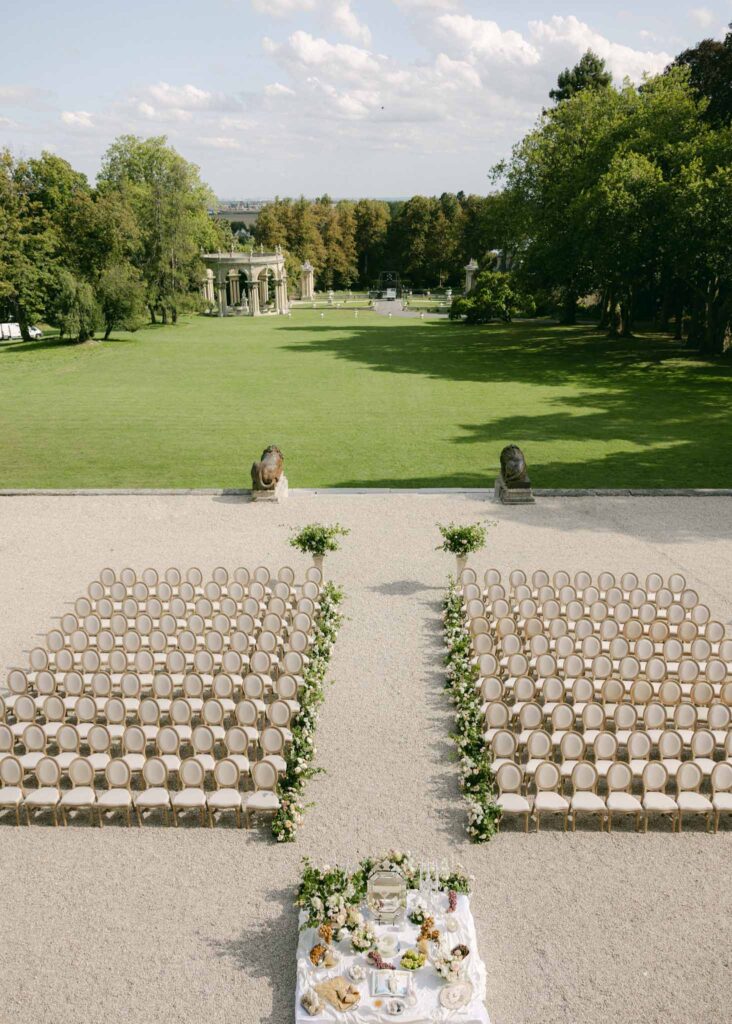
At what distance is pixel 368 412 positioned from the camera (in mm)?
37000

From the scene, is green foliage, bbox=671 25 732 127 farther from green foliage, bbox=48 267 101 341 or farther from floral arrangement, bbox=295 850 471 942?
floral arrangement, bbox=295 850 471 942

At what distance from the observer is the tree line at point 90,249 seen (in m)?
60.6

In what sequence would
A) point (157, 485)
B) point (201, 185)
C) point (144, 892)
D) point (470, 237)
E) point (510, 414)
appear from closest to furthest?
point (144, 892), point (157, 485), point (510, 414), point (201, 185), point (470, 237)

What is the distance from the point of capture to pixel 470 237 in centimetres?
11081

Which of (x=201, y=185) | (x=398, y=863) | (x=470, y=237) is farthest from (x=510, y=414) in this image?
(x=470, y=237)

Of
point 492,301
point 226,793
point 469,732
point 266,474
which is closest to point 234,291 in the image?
point 492,301

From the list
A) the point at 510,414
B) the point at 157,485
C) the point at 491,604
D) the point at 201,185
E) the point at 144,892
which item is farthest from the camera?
the point at 201,185

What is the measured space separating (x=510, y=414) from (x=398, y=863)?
29.0 meters

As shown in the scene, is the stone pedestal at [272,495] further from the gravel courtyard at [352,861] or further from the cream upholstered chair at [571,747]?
the cream upholstered chair at [571,747]

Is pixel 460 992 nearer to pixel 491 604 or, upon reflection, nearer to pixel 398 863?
pixel 398 863

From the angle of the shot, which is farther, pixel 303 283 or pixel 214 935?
pixel 303 283

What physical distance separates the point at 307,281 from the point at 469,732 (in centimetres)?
10717

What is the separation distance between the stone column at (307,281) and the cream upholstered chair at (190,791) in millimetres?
105160

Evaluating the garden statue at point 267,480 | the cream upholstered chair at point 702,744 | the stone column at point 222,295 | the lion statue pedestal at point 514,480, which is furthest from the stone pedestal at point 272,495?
the stone column at point 222,295
